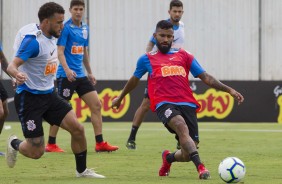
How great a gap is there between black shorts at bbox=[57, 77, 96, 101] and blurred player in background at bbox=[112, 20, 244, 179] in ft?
11.0

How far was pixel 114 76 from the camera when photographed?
104ft

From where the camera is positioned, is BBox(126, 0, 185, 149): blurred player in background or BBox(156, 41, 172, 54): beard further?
BBox(126, 0, 185, 149): blurred player in background

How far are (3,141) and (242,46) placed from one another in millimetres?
15488

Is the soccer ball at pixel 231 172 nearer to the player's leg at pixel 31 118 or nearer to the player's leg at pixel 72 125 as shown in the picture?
the player's leg at pixel 72 125

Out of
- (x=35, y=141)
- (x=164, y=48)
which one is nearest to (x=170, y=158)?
(x=164, y=48)

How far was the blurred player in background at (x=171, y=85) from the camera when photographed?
1103cm

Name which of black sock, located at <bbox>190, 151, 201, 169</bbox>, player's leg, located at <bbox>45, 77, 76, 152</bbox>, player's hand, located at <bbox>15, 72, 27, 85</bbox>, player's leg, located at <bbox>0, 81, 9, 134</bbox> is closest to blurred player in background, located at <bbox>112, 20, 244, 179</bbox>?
black sock, located at <bbox>190, 151, 201, 169</bbox>

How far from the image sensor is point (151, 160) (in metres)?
13.4

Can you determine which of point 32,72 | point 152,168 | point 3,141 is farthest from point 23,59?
point 3,141

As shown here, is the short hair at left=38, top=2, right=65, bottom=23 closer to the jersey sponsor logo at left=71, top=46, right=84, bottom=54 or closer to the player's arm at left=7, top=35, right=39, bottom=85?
the player's arm at left=7, top=35, right=39, bottom=85

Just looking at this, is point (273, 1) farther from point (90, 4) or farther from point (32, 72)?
point (32, 72)

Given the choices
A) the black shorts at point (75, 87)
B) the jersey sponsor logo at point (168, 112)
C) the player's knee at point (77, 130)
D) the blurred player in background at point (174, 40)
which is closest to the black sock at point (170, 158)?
the jersey sponsor logo at point (168, 112)

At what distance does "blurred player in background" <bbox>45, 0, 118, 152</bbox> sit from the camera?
14.8m

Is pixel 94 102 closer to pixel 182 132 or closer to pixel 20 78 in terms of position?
pixel 182 132
